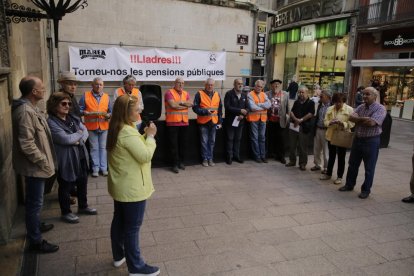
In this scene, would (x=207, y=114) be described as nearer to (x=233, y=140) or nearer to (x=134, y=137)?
(x=233, y=140)

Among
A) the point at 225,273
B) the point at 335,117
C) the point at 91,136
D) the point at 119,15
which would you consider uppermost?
the point at 119,15

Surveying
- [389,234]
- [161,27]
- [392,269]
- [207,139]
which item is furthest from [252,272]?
[161,27]

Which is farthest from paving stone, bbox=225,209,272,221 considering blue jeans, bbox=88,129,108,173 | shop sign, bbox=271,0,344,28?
shop sign, bbox=271,0,344,28

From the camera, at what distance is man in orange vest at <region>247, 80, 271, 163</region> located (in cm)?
717

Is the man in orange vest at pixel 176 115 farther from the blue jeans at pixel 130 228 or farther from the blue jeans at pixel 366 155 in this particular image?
the blue jeans at pixel 130 228

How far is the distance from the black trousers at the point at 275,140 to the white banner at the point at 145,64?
352cm

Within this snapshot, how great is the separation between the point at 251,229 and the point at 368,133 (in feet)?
8.51

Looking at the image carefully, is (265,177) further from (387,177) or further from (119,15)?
(119,15)

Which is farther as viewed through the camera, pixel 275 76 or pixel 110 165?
pixel 275 76

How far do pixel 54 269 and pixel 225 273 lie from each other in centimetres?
168

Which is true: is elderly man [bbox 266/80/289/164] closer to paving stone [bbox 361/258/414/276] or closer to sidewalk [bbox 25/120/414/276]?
sidewalk [bbox 25/120/414/276]

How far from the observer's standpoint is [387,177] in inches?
266

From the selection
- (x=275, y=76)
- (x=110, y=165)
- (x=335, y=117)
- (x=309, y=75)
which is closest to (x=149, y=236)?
(x=110, y=165)

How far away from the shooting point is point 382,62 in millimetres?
16031
